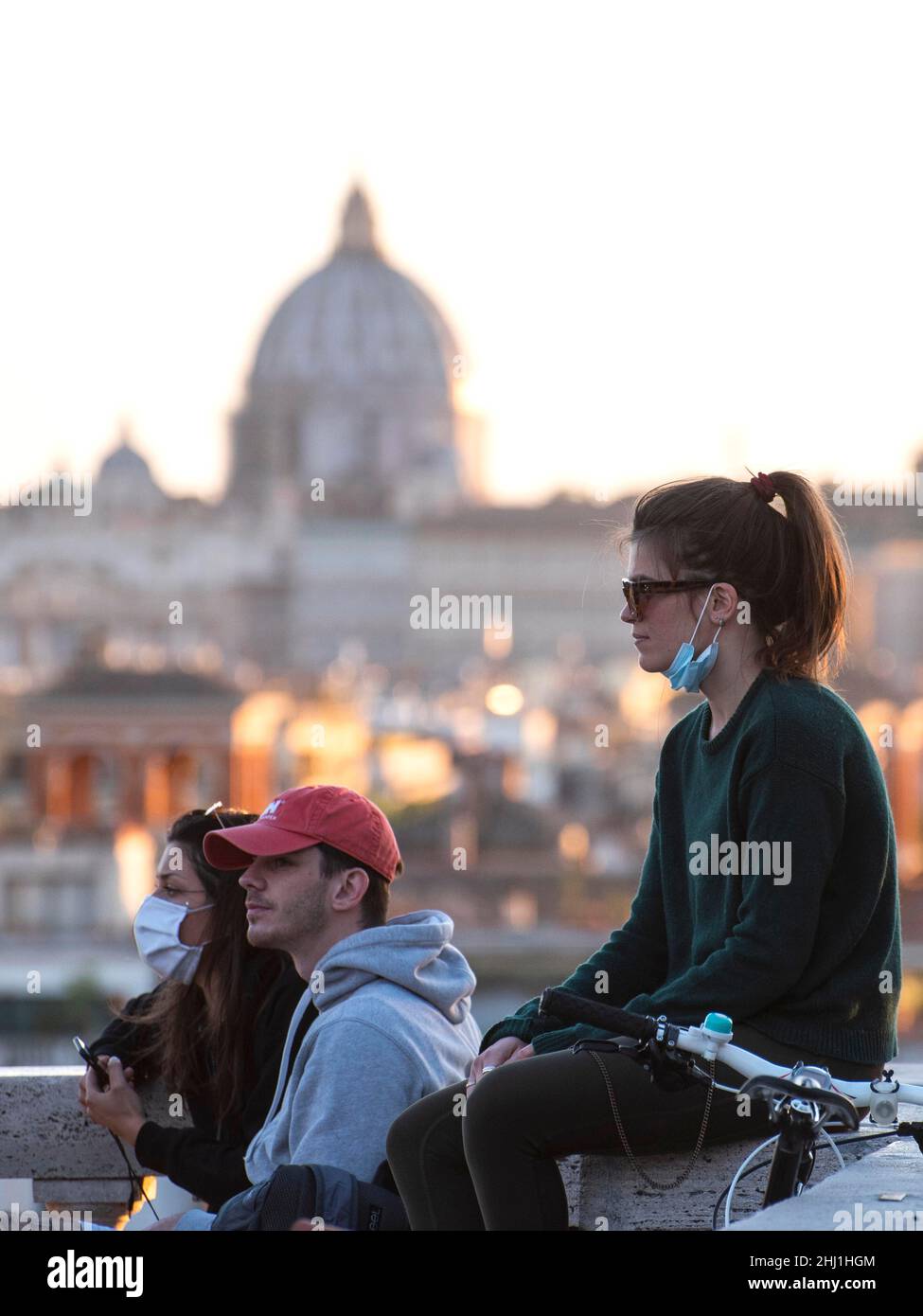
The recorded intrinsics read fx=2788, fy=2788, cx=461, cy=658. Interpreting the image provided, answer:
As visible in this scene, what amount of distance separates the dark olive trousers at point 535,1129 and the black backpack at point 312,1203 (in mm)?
34

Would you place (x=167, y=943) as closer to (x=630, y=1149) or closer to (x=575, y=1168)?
(x=575, y=1168)

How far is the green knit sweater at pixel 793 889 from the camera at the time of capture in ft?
8.52

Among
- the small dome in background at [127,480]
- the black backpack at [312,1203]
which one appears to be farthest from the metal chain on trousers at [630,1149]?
the small dome in background at [127,480]

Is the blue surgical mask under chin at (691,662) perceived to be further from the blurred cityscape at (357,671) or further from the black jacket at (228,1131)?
the blurred cityscape at (357,671)

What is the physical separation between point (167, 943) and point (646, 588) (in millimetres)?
803

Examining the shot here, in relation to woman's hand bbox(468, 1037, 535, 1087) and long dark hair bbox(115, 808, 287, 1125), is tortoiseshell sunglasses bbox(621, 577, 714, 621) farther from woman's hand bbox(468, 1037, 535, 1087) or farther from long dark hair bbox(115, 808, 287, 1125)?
long dark hair bbox(115, 808, 287, 1125)

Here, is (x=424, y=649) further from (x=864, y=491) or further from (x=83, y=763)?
(x=864, y=491)

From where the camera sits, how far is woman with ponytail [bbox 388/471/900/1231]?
2580mm

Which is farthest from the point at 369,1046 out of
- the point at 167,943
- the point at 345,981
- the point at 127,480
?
the point at 127,480

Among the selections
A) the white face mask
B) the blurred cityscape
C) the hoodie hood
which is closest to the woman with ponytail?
the hoodie hood

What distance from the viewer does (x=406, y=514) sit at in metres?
72.2

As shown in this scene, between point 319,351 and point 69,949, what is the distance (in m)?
43.2

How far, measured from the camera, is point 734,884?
268 cm

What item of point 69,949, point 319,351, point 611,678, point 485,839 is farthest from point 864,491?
point 319,351
